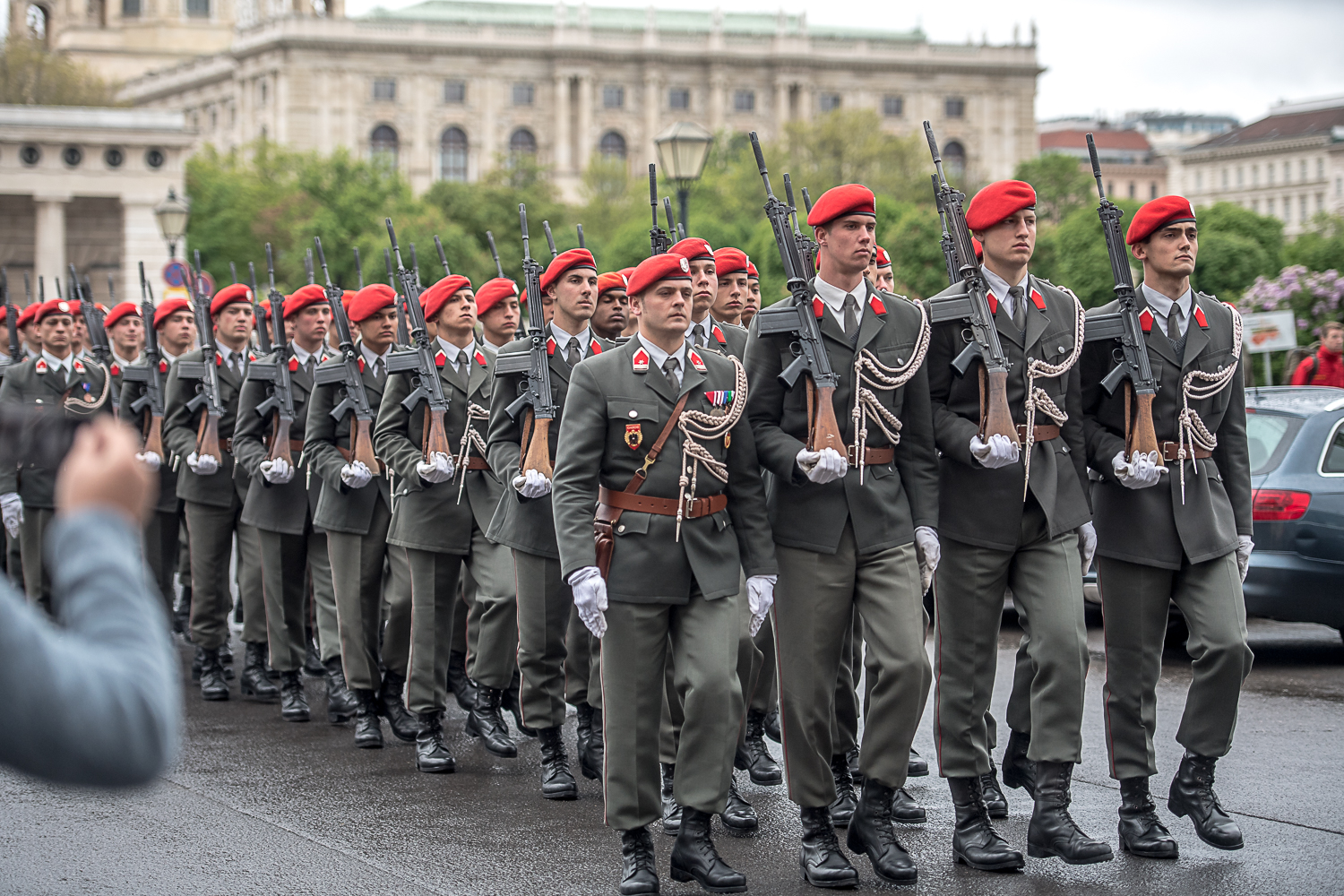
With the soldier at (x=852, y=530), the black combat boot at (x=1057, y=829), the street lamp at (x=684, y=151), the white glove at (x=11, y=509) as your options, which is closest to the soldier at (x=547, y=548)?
the soldier at (x=852, y=530)

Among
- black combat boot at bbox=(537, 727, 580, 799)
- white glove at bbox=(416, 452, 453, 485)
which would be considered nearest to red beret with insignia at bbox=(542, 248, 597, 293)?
white glove at bbox=(416, 452, 453, 485)

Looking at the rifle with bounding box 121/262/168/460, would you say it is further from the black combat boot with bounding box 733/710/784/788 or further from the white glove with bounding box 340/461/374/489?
the black combat boot with bounding box 733/710/784/788

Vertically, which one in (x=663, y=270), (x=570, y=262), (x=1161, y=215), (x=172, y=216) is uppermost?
(x=172, y=216)

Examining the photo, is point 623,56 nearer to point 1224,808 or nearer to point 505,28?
point 505,28

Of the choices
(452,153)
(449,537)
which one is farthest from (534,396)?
(452,153)

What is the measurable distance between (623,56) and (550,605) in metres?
110

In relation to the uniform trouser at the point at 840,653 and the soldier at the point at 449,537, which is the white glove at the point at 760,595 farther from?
the soldier at the point at 449,537

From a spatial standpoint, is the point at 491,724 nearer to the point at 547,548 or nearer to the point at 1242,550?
the point at 547,548

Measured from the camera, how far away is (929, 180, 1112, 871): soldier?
5.92 meters

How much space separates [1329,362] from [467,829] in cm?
1107

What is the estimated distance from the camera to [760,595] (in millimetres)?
5758

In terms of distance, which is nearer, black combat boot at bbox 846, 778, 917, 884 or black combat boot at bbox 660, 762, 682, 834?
black combat boot at bbox 846, 778, 917, 884

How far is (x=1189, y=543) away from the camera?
241 inches

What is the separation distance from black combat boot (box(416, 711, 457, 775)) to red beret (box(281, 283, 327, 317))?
2.81 meters
